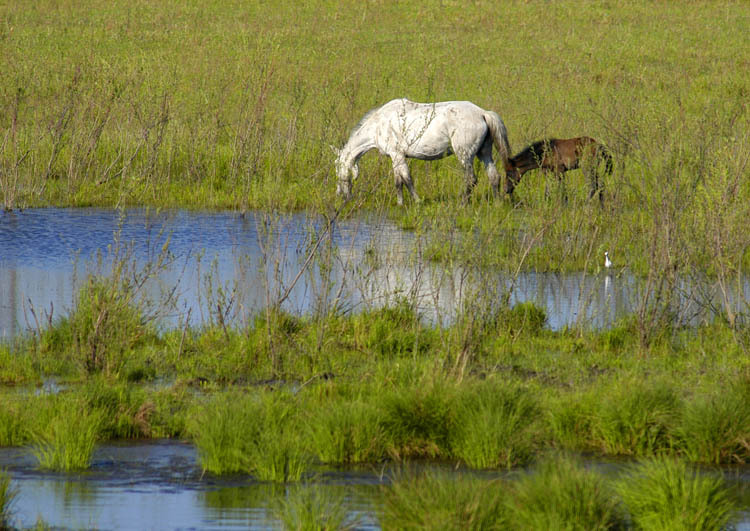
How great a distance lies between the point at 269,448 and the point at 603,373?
272 centimetres

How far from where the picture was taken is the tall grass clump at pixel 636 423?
19.9 feet

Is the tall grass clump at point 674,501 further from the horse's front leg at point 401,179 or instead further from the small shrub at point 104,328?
the horse's front leg at point 401,179

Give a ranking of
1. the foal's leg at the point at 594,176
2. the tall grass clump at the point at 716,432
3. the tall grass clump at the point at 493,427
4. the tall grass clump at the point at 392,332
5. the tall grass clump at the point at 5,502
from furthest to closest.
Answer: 1. the foal's leg at the point at 594,176
2. the tall grass clump at the point at 392,332
3. the tall grass clump at the point at 716,432
4. the tall grass clump at the point at 493,427
5. the tall grass clump at the point at 5,502

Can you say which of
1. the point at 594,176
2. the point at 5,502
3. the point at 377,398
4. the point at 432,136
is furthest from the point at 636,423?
the point at 432,136

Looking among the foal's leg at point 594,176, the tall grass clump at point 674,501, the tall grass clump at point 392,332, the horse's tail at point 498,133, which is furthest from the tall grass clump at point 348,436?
the horse's tail at point 498,133

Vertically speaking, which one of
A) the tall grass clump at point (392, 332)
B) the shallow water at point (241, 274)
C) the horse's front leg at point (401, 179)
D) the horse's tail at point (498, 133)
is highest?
the horse's tail at point (498, 133)

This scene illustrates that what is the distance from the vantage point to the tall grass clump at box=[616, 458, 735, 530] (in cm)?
480

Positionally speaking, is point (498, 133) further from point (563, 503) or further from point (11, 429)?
point (563, 503)

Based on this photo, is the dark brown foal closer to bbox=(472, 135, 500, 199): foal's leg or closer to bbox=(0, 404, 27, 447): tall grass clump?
bbox=(472, 135, 500, 199): foal's leg

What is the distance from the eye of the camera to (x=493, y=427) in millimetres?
5852

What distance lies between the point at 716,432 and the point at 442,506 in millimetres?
1975

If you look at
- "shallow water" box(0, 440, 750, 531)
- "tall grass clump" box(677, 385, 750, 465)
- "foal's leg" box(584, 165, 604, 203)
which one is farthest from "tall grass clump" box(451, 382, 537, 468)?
"foal's leg" box(584, 165, 604, 203)

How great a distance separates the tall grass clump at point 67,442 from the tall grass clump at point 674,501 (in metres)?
2.66

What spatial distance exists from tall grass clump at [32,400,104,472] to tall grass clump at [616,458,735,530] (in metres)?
2.66
